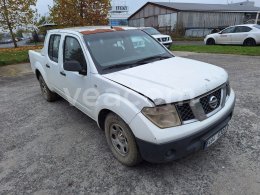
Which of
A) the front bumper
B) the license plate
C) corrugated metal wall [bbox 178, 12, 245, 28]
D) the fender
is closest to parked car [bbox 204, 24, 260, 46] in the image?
the license plate

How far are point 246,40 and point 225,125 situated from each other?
13.9 m

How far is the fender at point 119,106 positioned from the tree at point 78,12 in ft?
45.5

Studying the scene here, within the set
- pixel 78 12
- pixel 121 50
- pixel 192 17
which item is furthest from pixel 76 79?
pixel 192 17

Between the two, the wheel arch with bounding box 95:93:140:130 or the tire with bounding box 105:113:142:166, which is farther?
the tire with bounding box 105:113:142:166

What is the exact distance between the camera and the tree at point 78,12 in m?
15.6

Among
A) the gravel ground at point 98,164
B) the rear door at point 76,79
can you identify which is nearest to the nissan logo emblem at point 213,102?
the gravel ground at point 98,164

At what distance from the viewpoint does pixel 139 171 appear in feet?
10.3

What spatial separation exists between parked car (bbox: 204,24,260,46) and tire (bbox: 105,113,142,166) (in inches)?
559

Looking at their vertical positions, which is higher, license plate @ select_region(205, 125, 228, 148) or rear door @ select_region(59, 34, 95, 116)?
rear door @ select_region(59, 34, 95, 116)

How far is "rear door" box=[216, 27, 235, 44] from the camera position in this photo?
51.7ft

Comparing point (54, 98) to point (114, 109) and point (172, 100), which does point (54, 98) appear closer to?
point (114, 109)

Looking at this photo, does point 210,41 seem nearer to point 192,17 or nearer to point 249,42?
point 249,42

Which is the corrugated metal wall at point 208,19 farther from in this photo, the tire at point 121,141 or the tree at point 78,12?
the tire at point 121,141

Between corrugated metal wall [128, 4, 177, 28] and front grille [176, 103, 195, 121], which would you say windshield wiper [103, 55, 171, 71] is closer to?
front grille [176, 103, 195, 121]
